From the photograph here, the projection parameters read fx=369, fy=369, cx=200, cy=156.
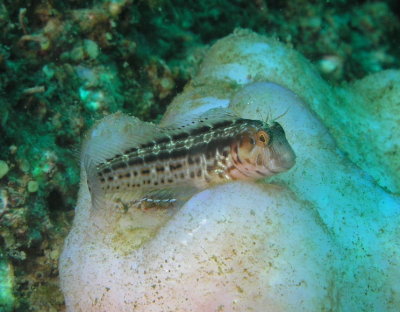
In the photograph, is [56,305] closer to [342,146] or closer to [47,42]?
[47,42]

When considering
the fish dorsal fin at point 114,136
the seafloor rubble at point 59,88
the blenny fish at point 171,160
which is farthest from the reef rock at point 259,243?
the seafloor rubble at point 59,88

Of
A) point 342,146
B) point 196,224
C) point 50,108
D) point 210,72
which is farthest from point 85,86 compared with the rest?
point 342,146

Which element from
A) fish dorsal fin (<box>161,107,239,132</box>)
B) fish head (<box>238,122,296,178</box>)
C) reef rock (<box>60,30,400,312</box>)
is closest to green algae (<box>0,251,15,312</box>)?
reef rock (<box>60,30,400,312</box>)

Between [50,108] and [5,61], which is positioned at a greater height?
[5,61]

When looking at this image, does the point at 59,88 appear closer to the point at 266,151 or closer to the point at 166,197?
the point at 166,197

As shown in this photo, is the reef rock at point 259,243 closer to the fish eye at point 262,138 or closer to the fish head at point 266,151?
the fish head at point 266,151

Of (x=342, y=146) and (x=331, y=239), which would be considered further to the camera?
(x=342, y=146)

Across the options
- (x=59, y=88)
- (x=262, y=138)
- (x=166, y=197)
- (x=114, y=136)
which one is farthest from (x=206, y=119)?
(x=59, y=88)
